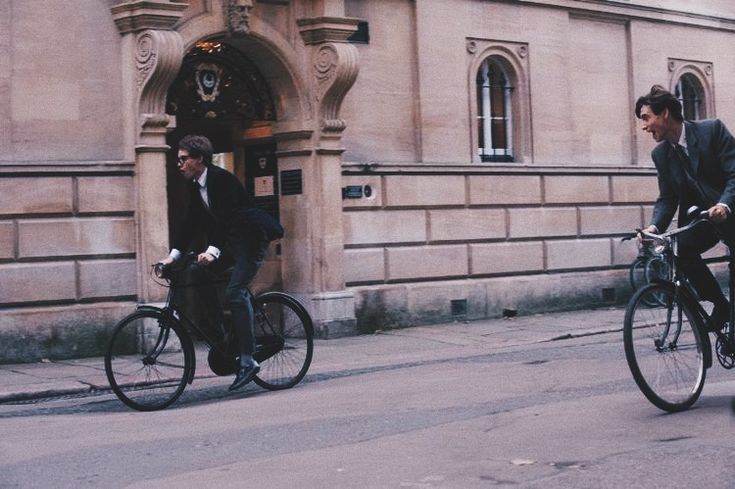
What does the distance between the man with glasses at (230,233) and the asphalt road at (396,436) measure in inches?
22.5

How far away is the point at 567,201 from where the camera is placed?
19516 millimetres

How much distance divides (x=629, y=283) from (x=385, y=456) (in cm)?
1353

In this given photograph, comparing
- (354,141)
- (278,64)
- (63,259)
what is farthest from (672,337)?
(354,141)

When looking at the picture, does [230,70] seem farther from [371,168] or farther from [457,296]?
[457,296]

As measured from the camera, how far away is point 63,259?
1435cm

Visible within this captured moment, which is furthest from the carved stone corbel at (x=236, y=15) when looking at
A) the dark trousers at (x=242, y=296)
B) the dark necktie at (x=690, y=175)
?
the dark necktie at (x=690, y=175)

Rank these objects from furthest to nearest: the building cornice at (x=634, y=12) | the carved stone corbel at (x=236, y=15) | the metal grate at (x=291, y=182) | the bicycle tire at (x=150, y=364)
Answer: the building cornice at (x=634, y=12)
the metal grate at (x=291, y=182)
the carved stone corbel at (x=236, y=15)
the bicycle tire at (x=150, y=364)

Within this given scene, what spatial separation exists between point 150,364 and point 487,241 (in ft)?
29.4

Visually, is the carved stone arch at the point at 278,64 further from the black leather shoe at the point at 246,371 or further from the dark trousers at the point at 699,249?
the dark trousers at the point at 699,249

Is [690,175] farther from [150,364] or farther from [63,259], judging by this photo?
[63,259]

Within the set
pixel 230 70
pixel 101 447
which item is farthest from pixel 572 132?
pixel 101 447

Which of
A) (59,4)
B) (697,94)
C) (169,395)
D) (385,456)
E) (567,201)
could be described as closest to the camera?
(385,456)

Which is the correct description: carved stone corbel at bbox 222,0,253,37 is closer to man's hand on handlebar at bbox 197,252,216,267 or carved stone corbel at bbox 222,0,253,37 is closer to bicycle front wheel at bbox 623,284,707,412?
man's hand on handlebar at bbox 197,252,216,267

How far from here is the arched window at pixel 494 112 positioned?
1894cm
